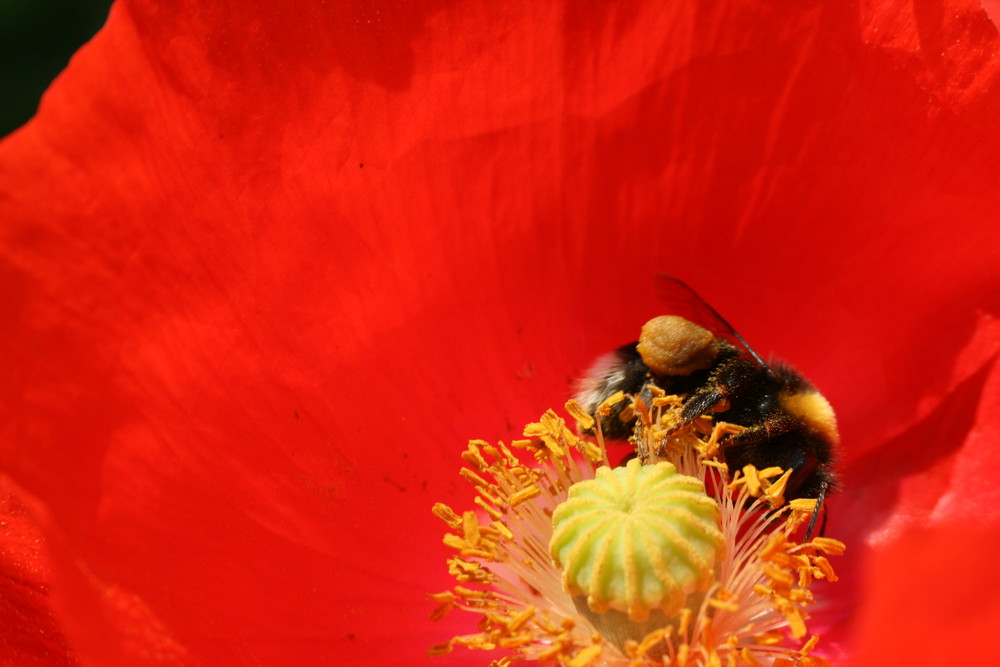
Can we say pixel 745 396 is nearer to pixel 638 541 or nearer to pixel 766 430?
pixel 766 430

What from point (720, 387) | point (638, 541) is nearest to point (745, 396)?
point (720, 387)

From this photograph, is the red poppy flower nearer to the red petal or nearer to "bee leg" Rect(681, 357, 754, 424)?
the red petal

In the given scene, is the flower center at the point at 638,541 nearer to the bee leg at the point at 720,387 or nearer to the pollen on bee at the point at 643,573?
the pollen on bee at the point at 643,573

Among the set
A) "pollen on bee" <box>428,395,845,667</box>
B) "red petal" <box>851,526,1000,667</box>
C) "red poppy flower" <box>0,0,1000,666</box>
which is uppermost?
"red poppy flower" <box>0,0,1000,666</box>

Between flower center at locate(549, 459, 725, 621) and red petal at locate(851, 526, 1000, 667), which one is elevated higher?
flower center at locate(549, 459, 725, 621)

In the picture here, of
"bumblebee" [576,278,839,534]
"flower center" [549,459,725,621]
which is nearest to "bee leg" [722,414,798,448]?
"bumblebee" [576,278,839,534]


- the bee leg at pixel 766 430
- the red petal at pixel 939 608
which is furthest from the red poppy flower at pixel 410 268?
the bee leg at pixel 766 430
